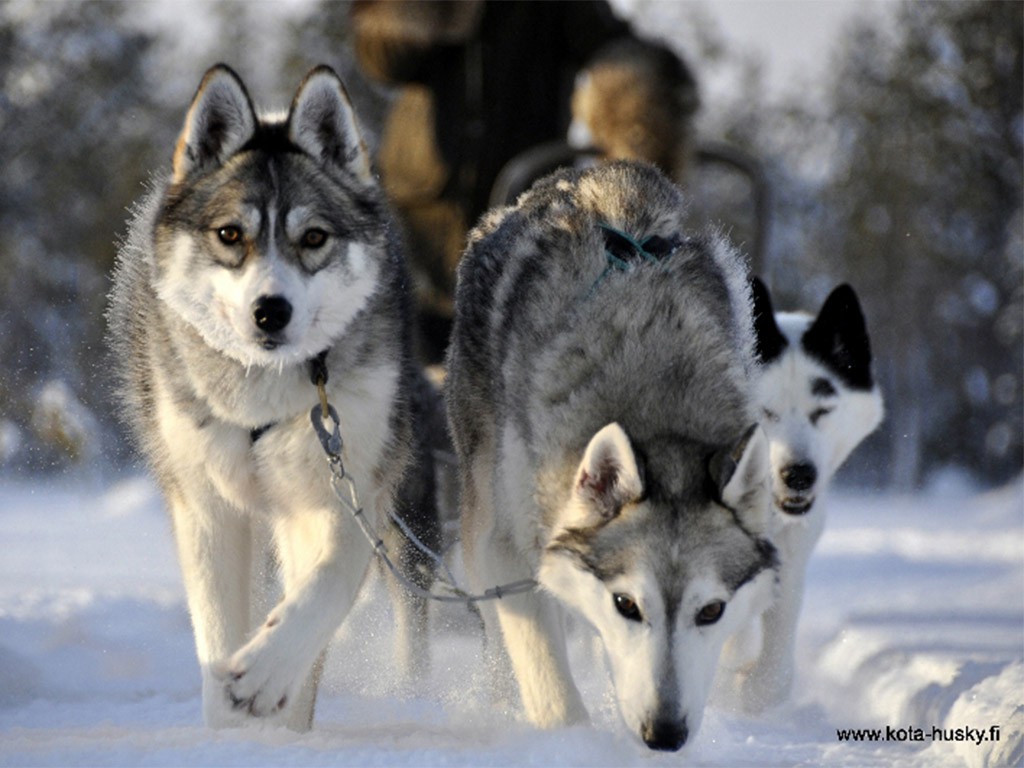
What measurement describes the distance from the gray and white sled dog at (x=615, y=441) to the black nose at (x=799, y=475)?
95 centimetres

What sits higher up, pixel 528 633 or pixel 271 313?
pixel 271 313

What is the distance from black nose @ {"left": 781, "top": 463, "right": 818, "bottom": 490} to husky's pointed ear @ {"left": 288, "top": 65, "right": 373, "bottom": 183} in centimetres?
181

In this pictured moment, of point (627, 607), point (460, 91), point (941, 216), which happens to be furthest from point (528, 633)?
point (941, 216)

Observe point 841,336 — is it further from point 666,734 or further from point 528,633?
point 666,734

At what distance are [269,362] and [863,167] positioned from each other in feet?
60.4

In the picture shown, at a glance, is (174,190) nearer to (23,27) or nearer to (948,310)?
(23,27)

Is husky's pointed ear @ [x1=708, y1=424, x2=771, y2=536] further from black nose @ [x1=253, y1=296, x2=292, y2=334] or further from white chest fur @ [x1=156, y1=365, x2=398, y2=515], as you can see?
black nose @ [x1=253, y1=296, x2=292, y2=334]

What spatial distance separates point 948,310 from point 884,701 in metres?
16.2

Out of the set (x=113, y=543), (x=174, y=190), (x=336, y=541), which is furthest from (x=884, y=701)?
(x=113, y=543)

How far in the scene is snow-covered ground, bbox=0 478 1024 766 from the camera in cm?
278

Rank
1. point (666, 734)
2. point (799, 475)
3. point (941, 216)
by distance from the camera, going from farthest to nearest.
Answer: point (941, 216) < point (799, 475) < point (666, 734)

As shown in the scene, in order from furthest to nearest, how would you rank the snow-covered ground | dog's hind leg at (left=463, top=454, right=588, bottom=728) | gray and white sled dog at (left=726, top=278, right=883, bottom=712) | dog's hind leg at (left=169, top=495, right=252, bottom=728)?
gray and white sled dog at (left=726, top=278, right=883, bottom=712) < dog's hind leg at (left=169, top=495, right=252, bottom=728) < dog's hind leg at (left=463, top=454, right=588, bottom=728) < the snow-covered ground

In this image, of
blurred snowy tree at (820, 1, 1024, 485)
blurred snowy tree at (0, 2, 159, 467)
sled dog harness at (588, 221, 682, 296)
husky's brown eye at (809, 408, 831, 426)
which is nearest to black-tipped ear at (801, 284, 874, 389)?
husky's brown eye at (809, 408, 831, 426)

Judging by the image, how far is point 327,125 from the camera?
334 cm
